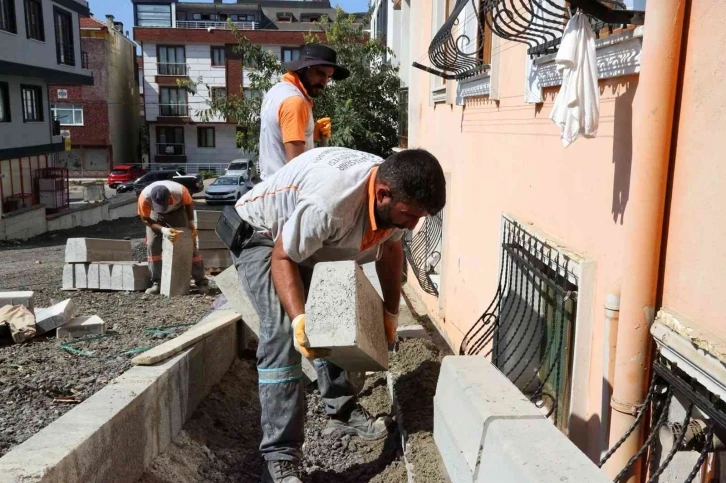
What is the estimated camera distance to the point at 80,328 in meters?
5.88

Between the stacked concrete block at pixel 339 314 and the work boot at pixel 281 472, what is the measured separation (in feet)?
2.15

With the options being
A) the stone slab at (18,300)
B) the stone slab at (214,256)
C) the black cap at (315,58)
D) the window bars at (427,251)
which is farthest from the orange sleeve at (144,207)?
the black cap at (315,58)

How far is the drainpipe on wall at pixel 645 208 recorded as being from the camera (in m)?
2.37

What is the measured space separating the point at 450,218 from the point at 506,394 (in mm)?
3728

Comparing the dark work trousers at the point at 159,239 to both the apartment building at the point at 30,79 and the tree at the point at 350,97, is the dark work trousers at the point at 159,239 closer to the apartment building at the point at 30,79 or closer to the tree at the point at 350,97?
the tree at the point at 350,97

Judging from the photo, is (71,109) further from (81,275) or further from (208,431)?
(208,431)

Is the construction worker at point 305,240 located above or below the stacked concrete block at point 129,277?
above

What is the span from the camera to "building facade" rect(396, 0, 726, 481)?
7.48 ft

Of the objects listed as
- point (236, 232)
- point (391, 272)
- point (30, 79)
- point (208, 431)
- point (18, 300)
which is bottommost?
point (208, 431)

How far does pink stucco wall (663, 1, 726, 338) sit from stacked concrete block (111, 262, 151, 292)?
749cm

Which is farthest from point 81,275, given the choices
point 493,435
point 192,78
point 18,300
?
point 192,78

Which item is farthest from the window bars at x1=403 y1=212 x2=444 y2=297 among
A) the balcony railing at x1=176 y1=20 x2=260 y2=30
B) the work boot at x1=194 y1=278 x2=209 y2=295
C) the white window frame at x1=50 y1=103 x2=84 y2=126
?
the balcony railing at x1=176 y1=20 x2=260 y2=30

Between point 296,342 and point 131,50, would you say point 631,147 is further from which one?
point 131,50

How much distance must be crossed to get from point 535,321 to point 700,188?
1861 millimetres
